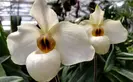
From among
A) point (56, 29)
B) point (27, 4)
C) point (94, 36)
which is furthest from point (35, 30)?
point (27, 4)

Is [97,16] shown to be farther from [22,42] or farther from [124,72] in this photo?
[22,42]

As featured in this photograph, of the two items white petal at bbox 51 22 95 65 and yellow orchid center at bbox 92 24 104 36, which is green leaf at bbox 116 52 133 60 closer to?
yellow orchid center at bbox 92 24 104 36

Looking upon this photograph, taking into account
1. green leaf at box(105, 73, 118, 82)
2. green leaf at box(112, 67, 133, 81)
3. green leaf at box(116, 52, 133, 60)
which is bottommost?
green leaf at box(105, 73, 118, 82)

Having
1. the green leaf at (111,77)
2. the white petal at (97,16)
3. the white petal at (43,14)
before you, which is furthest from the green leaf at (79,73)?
the white petal at (43,14)

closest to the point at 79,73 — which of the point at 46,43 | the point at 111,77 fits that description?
the point at 111,77

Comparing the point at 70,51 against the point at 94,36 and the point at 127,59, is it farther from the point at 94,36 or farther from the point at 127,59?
the point at 127,59

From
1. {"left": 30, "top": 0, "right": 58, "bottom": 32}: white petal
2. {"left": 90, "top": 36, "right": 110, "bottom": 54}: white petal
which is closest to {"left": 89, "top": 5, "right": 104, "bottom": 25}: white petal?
{"left": 90, "top": 36, "right": 110, "bottom": 54}: white petal

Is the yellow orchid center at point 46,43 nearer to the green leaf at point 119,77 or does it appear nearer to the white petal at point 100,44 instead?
the white petal at point 100,44
